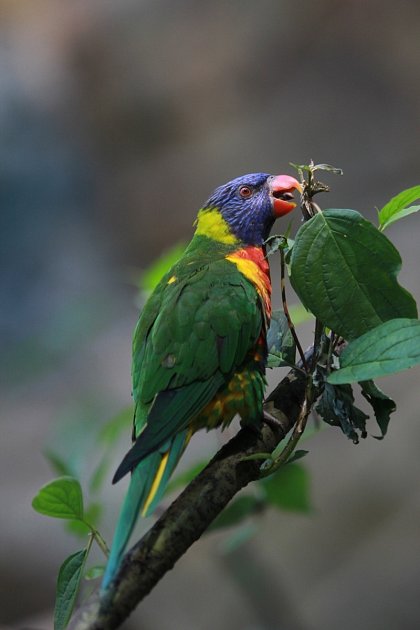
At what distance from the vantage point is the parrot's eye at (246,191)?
210 centimetres

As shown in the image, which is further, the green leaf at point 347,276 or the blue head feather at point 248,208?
the blue head feather at point 248,208

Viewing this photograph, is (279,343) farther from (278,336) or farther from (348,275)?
(348,275)

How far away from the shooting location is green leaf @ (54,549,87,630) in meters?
1.16

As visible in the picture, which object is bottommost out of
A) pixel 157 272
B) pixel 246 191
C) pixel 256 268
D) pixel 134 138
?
pixel 256 268

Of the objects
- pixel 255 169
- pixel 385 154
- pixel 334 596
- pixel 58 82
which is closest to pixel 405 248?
pixel 385 154

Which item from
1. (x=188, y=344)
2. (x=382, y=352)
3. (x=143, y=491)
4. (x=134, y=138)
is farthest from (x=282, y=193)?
(x=134, y=138)

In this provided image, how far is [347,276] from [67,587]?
0.73 m

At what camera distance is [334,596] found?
14.4ft

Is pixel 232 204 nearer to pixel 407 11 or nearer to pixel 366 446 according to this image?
pixel 366 446

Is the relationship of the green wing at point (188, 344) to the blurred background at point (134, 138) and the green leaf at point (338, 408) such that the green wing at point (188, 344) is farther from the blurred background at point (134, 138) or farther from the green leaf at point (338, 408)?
the blurred background at point (134, 138)

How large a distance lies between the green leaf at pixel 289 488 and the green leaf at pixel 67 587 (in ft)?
2.35

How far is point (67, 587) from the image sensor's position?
3.90ft

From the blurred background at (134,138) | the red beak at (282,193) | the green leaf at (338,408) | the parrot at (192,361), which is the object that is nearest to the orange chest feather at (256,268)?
the parrot at (192,361)

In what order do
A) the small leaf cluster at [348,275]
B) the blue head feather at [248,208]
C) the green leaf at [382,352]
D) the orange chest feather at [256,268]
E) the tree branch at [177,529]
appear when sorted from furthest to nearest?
the blue head feather at [248,208]
the orange chest feather at [256,268]
the small leaf cluster at [348,275]
the green leaf at [382,352]
the tree branch at [177,529]
